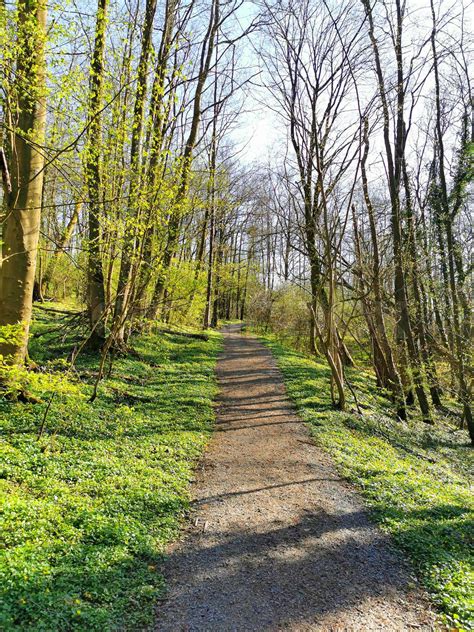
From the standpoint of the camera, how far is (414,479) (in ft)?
18.6

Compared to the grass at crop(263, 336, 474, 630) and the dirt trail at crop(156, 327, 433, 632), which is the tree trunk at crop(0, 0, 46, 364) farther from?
the grass at crop(263, 336, 474, 630)

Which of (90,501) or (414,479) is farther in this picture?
(414,479)

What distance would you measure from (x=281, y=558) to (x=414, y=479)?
3.15 metres

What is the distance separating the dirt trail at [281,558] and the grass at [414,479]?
9.2 inches

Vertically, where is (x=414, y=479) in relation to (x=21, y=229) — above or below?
below

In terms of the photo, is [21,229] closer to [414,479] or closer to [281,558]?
[281,558]

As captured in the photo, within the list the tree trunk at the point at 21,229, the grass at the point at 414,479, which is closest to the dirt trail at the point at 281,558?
the grass at the point at 414,479

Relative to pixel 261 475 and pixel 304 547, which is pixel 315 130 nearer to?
pixel 261 475

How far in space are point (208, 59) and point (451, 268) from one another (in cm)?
1192

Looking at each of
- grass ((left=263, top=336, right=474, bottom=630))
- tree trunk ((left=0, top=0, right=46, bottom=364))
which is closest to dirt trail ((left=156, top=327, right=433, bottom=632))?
grass ((left=263, top=336, right=474, bottom=630))

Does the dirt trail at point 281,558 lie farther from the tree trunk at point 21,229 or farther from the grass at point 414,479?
the tree trunk at point 21,229

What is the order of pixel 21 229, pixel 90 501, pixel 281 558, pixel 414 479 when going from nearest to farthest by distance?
1. pixel 281 558
2. pixel 90 501
3. pixel 21 229
4. pixel 414 479

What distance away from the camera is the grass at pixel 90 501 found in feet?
8.50

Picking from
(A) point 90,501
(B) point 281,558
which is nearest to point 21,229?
(A) point 90,501
